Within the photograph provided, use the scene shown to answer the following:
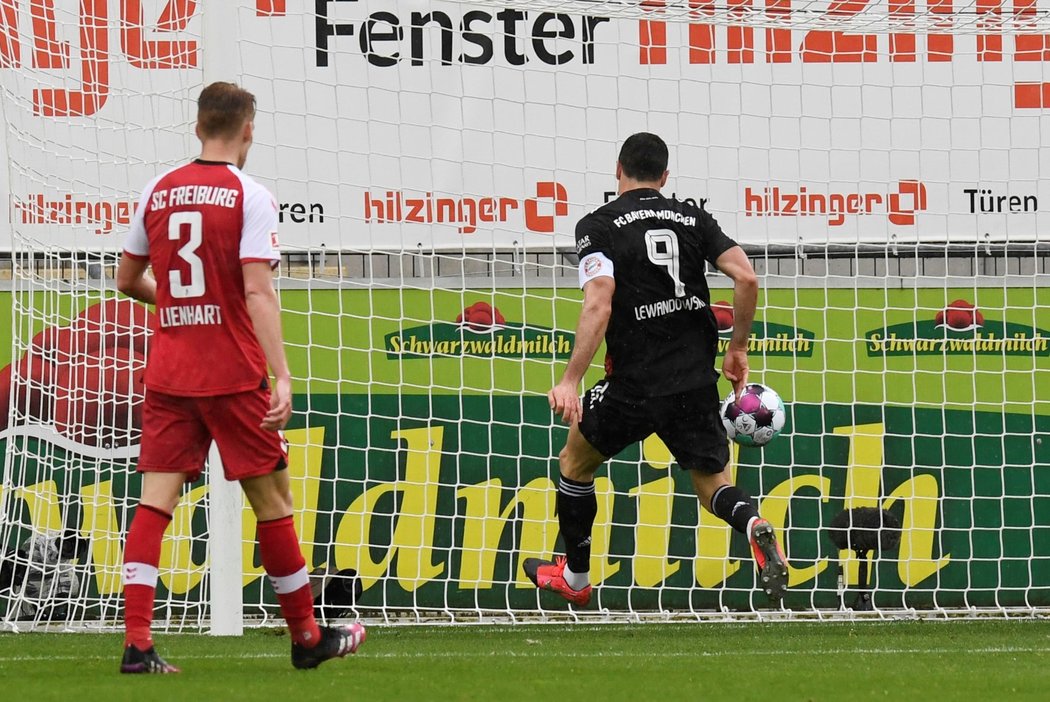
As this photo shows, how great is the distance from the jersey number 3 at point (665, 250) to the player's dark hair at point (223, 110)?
78.6 inches

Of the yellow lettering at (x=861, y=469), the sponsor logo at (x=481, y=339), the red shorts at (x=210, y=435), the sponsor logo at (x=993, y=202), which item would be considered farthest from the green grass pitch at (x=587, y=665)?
the sponsor logo at (x=993, y=202)

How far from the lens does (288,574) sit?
4.61 m

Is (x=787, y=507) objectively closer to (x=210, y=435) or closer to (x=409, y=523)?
(x=409, y=523)

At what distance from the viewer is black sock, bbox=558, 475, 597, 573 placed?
6.41 metres

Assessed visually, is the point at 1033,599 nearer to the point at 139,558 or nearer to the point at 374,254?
the point at 374,254

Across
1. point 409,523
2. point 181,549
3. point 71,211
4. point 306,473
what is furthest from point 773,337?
point 71,211

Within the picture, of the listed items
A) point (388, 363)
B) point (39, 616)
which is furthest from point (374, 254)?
point (39, 616)

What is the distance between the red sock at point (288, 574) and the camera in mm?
4598

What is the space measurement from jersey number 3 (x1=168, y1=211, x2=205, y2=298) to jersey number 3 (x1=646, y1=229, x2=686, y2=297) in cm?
215

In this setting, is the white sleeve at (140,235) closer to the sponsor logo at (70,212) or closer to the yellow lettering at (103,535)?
the sponsor logo at (70,212)

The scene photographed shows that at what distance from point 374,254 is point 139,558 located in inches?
163

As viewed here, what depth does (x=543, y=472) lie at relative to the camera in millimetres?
8273

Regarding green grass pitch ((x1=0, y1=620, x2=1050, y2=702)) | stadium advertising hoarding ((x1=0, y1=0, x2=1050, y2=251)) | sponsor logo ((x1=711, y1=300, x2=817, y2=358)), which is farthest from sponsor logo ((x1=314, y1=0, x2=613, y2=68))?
green grass pitch ((x1=0, y1=620, x2=1050, y2=702))

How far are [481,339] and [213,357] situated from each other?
154 inches
